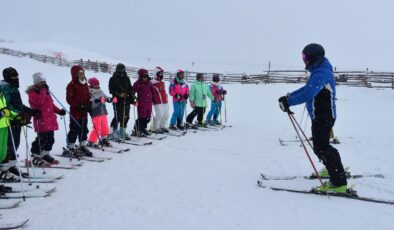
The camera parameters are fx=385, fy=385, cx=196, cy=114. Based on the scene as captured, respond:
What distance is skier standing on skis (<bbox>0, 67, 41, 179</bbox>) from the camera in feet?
18.3

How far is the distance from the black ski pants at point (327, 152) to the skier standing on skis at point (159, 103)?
6.39 metres

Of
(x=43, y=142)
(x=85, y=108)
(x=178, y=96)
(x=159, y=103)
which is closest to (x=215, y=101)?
(x=178, y=96)

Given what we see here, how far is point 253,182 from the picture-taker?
5949 millimetres

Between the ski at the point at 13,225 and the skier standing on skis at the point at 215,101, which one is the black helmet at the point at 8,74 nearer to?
the ski at the point at 13,225

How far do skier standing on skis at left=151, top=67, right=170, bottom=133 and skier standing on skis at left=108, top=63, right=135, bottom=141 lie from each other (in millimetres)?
1224

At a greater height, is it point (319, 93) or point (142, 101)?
point (319, 93)

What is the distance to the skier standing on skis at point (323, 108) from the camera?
5039mm

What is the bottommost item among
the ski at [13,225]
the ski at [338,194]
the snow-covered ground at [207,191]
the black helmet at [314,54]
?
the snow-covered ground at [207,191]

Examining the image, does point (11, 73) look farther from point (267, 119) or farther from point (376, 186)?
point (267, 119)

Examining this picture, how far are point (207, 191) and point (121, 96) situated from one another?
4.89 meters

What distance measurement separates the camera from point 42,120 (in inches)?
277

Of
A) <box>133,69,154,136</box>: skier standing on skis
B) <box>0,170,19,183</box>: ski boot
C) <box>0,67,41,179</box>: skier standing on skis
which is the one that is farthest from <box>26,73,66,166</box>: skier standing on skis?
<box>133,69,154,136</box>: skier standing on skis

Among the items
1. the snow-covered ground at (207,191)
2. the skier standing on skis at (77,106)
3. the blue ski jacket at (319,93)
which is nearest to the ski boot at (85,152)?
the skier standing on skis at (77,106)

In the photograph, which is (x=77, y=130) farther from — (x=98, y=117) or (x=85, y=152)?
(x=98, y=117)
